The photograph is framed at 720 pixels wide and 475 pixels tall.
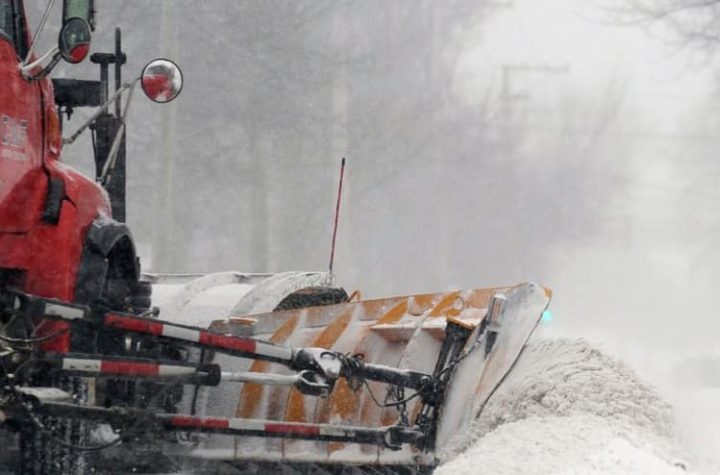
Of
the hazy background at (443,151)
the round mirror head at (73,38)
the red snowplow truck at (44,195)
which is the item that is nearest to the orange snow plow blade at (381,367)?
the red snowplow truck at (44,195)

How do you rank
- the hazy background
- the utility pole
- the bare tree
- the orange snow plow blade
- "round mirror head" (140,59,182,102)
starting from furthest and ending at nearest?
the hazy background, the utility pole, the bare tree, the orange snow plow blade, "round mirror head" (140,59,182,102)

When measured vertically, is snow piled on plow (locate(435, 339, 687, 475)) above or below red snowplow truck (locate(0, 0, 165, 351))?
below

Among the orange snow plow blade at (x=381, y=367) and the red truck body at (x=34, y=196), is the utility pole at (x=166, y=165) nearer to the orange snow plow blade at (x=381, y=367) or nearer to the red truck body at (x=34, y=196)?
the orange snow plow blade at (x=381, y=367)

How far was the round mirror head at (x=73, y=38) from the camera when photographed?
475cm

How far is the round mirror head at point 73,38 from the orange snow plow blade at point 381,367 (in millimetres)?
1640

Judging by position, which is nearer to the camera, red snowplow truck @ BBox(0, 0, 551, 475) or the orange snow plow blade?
red snowplow truck @ BBox(0, 0, 551, 475)

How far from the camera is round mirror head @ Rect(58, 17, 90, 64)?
15.6ft

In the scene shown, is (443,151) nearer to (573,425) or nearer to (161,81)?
(161,81)

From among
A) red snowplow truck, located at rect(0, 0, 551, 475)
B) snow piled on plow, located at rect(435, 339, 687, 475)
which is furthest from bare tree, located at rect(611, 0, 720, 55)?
snow piled on plow, located at rect(435, 339, 687, 475)

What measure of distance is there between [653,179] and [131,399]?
35.6m

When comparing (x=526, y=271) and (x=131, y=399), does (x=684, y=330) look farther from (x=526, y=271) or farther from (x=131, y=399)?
(x=131, y=399)

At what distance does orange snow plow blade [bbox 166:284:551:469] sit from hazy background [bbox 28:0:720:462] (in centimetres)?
1343

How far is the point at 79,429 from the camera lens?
5.37m

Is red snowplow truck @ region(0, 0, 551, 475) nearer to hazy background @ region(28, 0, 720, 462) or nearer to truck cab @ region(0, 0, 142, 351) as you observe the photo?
truck cab @ region(0, 0, 142, 351)
